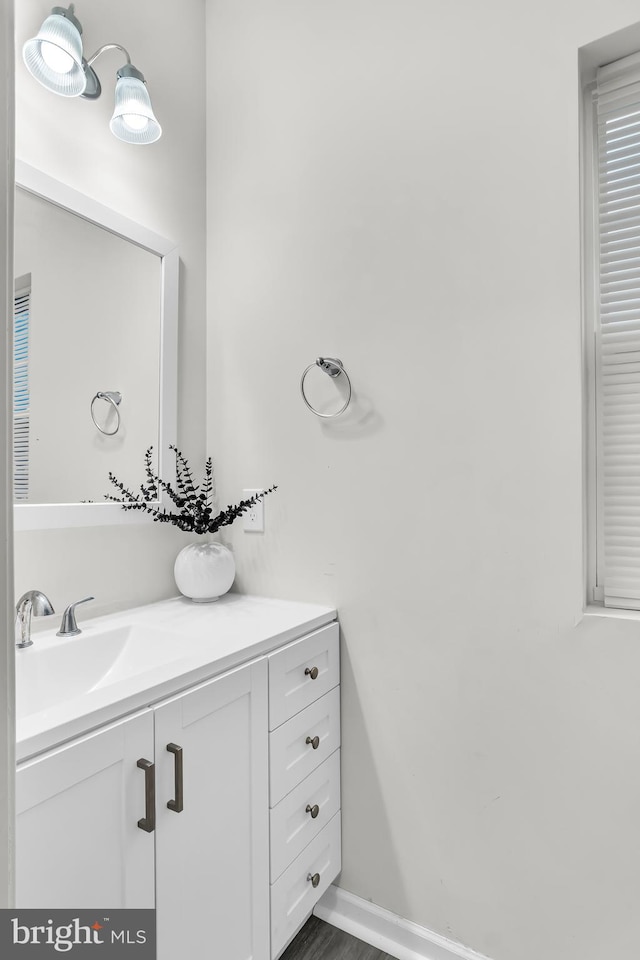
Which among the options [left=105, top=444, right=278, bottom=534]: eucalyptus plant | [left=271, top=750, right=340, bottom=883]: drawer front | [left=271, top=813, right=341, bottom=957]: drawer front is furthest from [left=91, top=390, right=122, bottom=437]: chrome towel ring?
[left=271, top=813, right=341, bottom=957]: drawer front

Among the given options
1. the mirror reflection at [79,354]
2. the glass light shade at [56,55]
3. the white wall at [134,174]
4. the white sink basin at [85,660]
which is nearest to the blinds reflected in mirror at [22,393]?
the mirror reflection at [79,354]

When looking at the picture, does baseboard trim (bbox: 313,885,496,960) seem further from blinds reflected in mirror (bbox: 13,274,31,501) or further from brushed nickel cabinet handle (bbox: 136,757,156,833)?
blinds reflected in mirror (bbox: 13,274,31,501)

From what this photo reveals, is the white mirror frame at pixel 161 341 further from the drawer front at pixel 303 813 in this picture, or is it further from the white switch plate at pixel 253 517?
the drawer front at pixel 303 813

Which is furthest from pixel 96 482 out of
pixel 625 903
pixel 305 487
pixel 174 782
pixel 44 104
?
pixel 625 903

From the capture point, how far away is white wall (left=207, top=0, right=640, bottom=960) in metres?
1.17

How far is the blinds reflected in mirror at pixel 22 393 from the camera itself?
3.92 ft

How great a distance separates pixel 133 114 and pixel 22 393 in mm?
785

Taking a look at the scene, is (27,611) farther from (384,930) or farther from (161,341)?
(384,930)

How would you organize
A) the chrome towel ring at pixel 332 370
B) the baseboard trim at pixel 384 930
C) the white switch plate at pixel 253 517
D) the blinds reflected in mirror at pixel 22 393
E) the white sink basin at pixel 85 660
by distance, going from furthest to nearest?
the white switch plate at pixel 253 517 < the chrome towel ring at pixel 332 370 < the baseboard trim at pixel 384 930 < the blinds reflected in mirror at pixel 22 393 < the white sink basin at pixel 85 660

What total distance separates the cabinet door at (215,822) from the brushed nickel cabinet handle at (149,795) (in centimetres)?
2

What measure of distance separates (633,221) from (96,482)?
56.1 inches

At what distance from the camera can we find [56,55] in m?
1.20

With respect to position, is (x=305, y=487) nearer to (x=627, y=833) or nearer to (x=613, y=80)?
(x=627, y=833)

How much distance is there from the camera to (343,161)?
1.49 metres
